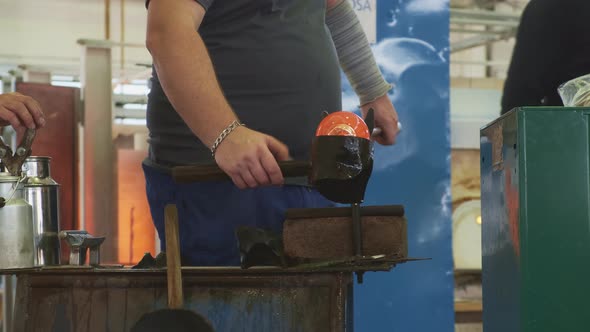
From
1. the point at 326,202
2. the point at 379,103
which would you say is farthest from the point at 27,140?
the point at 379,103

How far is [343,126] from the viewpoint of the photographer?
3.56 ft

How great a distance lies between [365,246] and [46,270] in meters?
0.46

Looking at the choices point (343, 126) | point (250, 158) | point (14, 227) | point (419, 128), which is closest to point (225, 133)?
point (250, 158)

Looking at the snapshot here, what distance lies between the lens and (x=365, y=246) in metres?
1.09

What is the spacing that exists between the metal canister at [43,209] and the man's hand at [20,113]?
3.3 inches

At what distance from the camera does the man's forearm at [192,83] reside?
4.03ft

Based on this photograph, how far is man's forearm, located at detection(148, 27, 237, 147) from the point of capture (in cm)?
123

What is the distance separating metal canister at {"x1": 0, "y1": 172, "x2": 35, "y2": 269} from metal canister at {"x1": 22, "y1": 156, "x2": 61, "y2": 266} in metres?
0.07

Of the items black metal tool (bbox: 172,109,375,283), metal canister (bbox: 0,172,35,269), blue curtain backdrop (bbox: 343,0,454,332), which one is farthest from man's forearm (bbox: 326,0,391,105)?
blue curtain backdrop (bbox: 343,0,454,332)

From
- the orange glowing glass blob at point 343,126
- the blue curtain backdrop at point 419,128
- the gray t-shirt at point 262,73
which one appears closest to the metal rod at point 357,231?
the orange glowing glass blob at point 343,126

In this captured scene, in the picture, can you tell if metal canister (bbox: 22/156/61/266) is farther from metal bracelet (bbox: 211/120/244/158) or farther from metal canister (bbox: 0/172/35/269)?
metal bracelet (bbox: 211/120/244/158)

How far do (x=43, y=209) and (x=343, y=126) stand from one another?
1.84ft

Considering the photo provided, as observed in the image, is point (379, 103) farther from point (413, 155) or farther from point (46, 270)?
point (413, 155)

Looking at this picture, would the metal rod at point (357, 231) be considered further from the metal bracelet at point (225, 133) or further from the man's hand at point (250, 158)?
the metal bracelet at point (225, 133)
